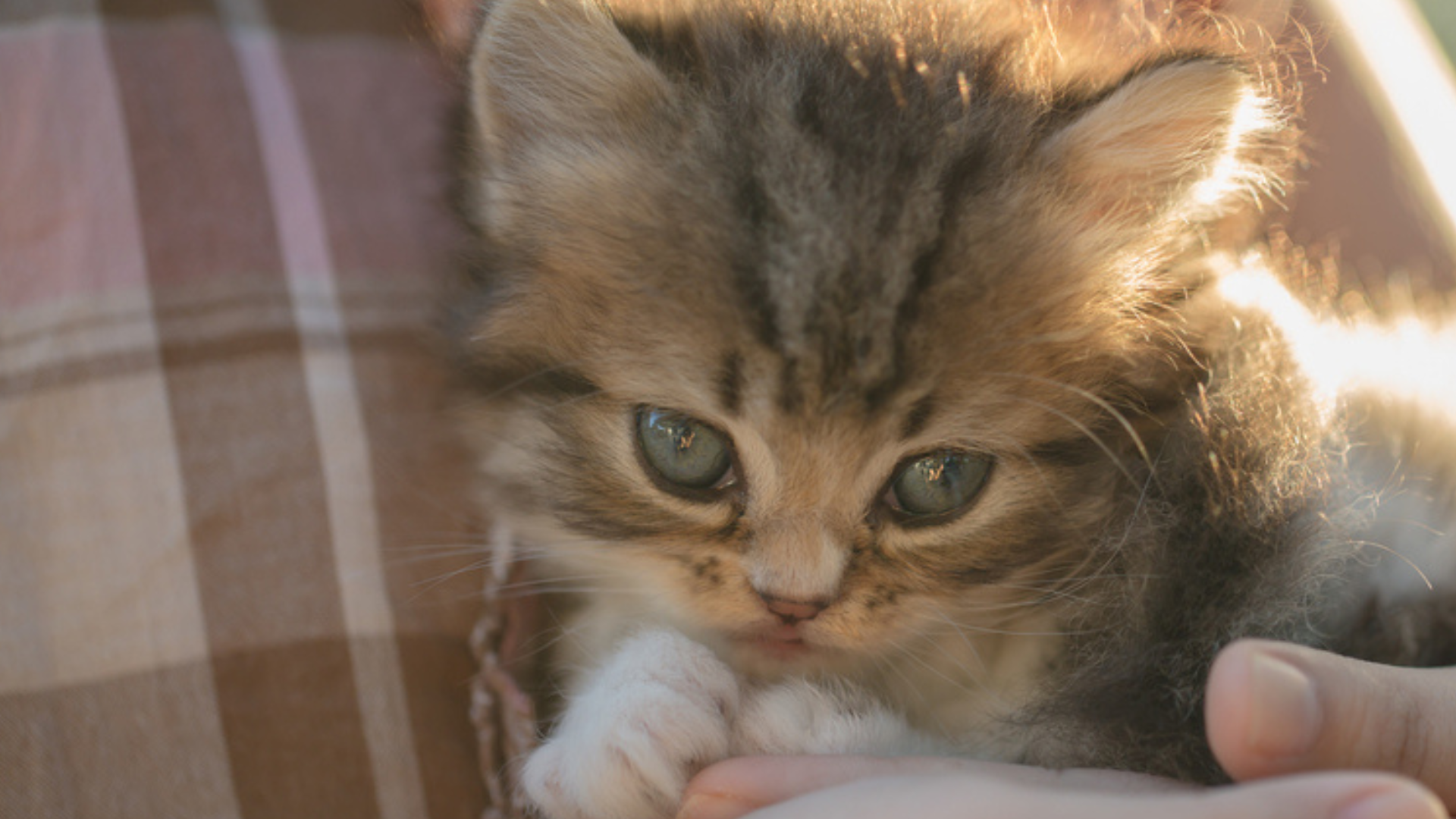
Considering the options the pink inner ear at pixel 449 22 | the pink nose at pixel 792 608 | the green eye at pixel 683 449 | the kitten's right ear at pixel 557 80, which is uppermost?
the pink inner ear at pixel 449 22

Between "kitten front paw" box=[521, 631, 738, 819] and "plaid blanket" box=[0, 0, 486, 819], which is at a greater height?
"plaid blanket" box=[0, 0, 486, 819]

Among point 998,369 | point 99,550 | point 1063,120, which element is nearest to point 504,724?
point 99,550

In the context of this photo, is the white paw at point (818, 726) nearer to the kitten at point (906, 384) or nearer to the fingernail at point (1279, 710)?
→ the kitten at point (906, 384)

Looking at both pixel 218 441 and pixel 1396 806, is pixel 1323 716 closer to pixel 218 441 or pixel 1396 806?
pixel 1396 806

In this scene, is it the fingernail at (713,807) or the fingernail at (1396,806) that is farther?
the fingernail at (713,807)

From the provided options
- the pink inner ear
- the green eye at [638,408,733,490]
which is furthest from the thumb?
the pink inner ear

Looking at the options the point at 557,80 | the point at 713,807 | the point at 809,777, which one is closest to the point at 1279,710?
the point at 809,777

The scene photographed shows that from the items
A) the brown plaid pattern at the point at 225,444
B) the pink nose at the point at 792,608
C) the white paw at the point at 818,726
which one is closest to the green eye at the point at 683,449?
the pink nose at the point at 792,608

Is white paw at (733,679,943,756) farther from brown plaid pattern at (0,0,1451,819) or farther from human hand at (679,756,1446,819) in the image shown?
brown plaid pattern at (0,0,1451,819)
